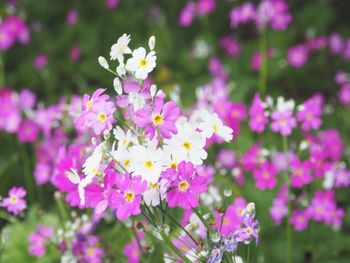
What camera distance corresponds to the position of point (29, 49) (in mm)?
4898

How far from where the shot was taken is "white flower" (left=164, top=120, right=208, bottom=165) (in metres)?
1.48

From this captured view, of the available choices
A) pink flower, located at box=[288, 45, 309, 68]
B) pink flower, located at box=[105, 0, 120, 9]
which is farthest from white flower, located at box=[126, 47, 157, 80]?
pink flower, located at box=[105, 0, 120, 9]

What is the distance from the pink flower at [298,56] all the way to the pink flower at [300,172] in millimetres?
1769

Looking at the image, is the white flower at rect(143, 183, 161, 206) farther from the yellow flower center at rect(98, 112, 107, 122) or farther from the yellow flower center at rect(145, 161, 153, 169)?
the yellow flower center at rect(98, 112, 107, 122)

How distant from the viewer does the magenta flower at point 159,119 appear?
1498 millimetres

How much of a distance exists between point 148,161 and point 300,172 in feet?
3.86

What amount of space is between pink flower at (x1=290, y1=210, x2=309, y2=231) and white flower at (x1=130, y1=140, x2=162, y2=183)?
4.35ft

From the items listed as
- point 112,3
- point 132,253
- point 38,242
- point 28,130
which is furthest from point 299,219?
point 112,3

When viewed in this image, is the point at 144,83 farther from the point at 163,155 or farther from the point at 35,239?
the point at 35,239

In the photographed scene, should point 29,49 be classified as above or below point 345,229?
above

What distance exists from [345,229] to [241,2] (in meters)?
2.45

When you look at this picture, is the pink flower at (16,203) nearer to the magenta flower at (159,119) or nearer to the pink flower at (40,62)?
the magenta flower at (159,119)

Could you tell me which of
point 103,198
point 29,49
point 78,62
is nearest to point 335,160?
point 103,198

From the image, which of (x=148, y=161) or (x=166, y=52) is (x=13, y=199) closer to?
(x=148, y=161)
